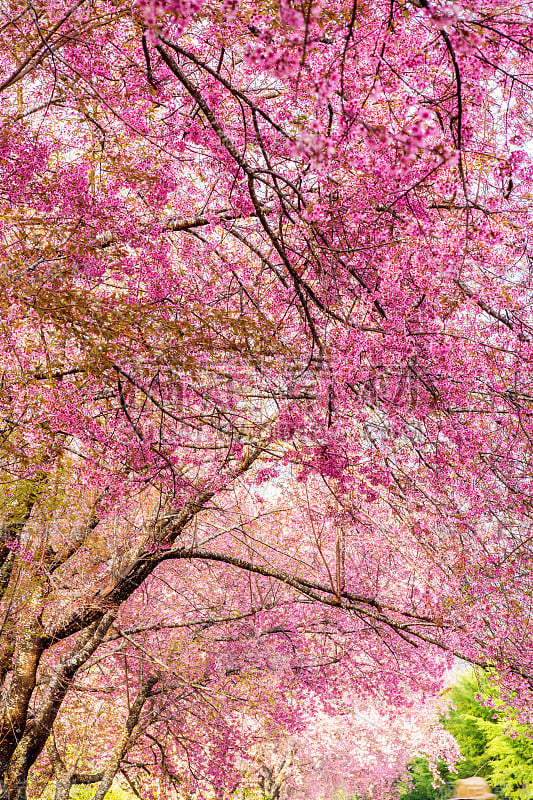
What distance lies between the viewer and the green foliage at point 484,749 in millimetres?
24938

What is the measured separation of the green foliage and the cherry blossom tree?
46.9 ft

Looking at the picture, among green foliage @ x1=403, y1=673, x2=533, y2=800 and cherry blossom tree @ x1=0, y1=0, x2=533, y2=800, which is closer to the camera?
cherry blossom tree @ x1=0, y1=0, x2=533, y2=800

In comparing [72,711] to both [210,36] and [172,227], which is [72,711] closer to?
[172,227]

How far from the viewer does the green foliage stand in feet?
81.8

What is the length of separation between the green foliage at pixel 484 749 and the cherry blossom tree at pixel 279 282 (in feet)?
46.9

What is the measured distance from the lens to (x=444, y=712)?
107ft

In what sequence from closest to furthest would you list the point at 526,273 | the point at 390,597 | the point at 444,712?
1. the point at 526,273
2. the point at 390,597
3. the point at 444,712

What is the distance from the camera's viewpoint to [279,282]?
20.8 ft

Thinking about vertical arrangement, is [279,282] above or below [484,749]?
above

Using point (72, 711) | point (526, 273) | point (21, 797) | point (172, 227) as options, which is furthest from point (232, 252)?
point (72, 711)

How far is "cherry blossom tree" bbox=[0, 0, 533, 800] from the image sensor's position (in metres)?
3.90

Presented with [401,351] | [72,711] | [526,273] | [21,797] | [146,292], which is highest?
[146,292]

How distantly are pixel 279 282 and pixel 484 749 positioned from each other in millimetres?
31503

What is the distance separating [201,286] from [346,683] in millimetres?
8165
